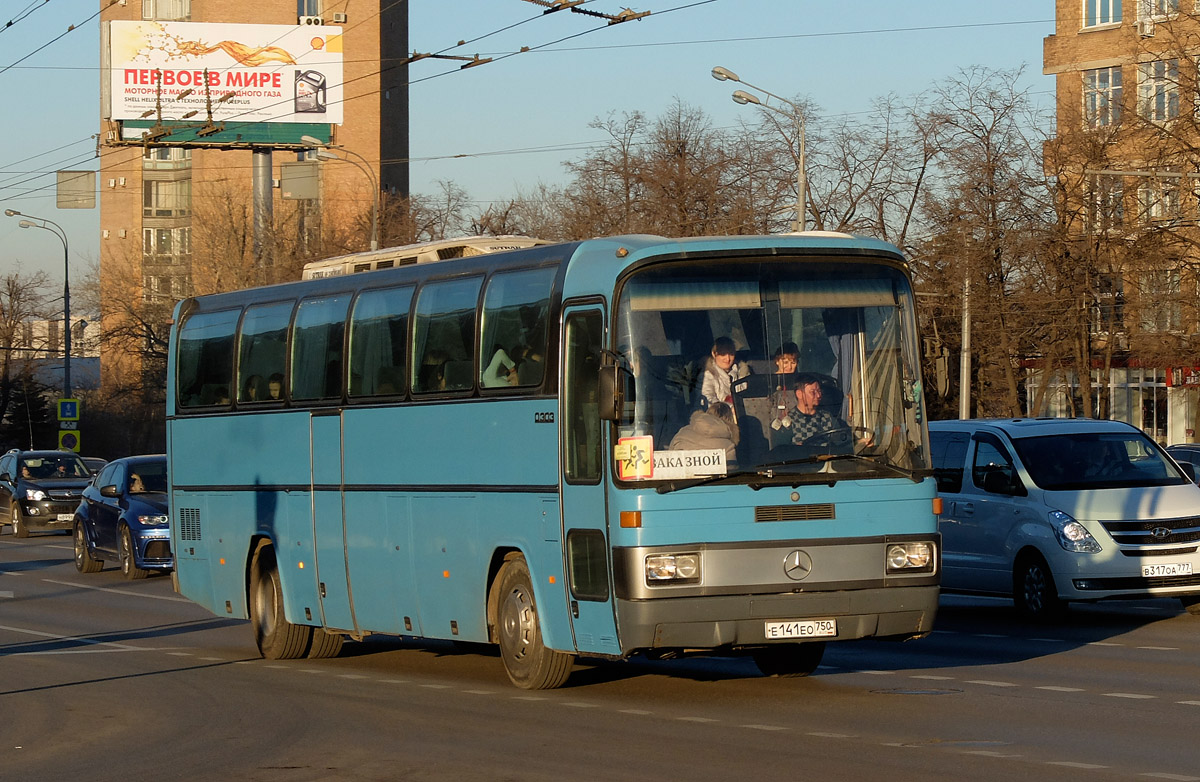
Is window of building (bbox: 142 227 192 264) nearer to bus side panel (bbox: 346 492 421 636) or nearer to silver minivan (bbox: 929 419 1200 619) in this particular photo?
silver minivan (bbox: 929 419 1200 619)

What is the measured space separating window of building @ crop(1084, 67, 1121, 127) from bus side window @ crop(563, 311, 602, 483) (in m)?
35.0

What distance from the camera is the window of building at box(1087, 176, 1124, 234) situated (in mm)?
46219

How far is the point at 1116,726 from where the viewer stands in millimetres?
10508

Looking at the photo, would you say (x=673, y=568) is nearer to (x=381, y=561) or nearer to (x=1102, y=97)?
(x=381, y=561)

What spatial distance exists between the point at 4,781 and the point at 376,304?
6.02 m

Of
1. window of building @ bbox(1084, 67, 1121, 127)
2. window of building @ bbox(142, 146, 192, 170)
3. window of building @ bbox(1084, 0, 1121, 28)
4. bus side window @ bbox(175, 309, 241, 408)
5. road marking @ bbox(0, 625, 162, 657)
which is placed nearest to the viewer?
road marking @ bbox(0, 625, 162, 657)

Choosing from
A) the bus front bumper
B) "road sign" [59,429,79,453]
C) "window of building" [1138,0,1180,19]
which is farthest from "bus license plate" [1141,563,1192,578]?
"road sign" [59,429,79,453]

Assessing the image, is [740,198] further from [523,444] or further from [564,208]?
[523,444]

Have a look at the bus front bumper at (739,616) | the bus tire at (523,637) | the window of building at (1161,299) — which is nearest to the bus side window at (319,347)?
the bus tire at (523,637)

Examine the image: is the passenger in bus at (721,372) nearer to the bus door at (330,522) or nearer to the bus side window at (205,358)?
the bus door at (330,522)

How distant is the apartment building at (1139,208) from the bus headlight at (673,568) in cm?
2958

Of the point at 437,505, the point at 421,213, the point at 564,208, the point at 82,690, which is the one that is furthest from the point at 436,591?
the point at 421,213

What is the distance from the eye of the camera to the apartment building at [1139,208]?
42.3 metres

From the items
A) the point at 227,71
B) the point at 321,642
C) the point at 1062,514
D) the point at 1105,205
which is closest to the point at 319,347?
the point at 321,642
